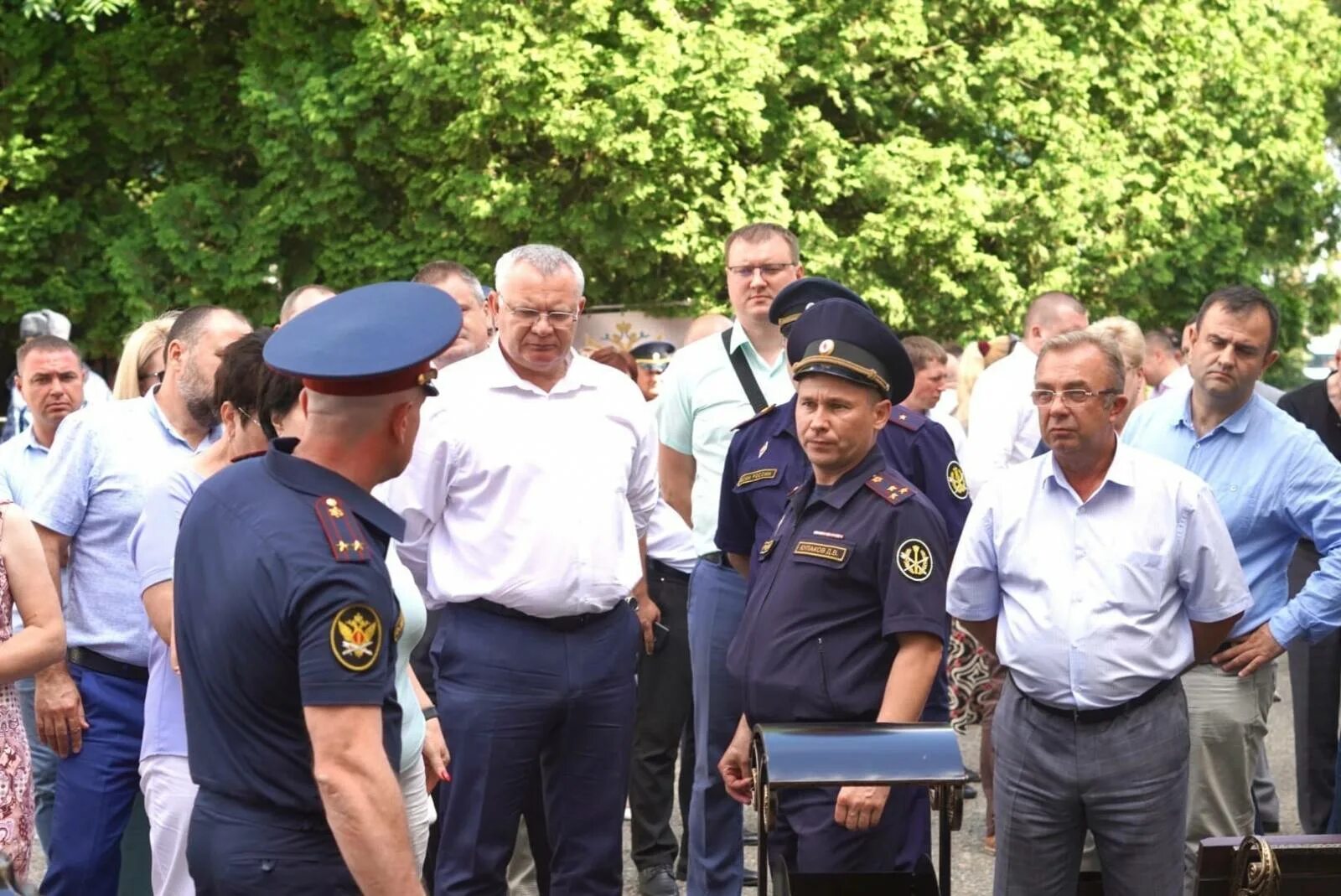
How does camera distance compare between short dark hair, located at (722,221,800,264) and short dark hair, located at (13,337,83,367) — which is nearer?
short dark hair, located at (722,221,800,264)

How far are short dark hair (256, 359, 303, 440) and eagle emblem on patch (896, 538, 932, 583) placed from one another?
1.68m

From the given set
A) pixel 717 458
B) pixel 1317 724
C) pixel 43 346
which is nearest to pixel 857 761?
pixel 717 458

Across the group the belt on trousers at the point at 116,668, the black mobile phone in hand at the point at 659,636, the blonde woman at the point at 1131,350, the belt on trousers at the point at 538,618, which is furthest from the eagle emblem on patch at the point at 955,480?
the belt on trousers at the point at 116,668

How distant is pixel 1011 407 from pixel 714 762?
281 cm

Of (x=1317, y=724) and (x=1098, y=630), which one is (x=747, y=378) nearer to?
(x=1098, y=630)

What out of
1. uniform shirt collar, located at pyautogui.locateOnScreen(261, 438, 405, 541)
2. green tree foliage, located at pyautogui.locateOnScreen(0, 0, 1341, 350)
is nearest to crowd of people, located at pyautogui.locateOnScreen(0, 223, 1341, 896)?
uniform shirt collar, located at pyautogui.locateOnScreen(261, 438, 405, 541)

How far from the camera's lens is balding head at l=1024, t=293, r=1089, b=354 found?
28.4 feet

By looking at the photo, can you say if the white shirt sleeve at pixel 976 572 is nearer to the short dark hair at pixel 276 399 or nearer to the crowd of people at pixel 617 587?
the crowd of people at pixel 617 587

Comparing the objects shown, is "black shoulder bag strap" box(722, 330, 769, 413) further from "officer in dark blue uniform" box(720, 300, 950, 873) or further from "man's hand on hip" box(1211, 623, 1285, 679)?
"man's hand on hip" box(1211, 623, 1285, 679)

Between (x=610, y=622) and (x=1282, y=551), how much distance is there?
220 centimetres

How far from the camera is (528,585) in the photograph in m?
5.30

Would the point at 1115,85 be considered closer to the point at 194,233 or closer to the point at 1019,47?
the point at 1019,47

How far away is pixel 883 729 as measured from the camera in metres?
4.08

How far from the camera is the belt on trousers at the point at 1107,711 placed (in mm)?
4750
